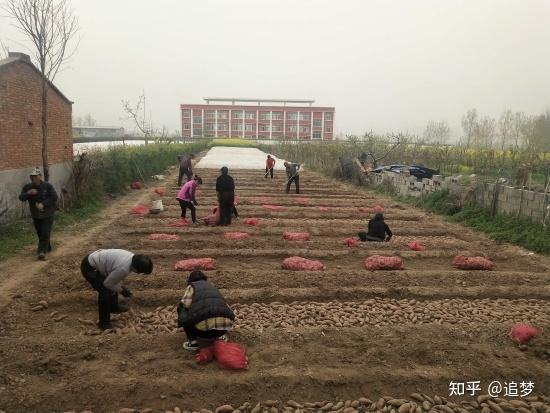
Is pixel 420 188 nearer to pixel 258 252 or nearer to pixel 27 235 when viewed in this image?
pixel 258 252

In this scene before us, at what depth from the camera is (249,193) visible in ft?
53.5

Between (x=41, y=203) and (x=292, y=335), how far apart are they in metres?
A: 4.99

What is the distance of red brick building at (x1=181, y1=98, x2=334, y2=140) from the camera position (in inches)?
3125

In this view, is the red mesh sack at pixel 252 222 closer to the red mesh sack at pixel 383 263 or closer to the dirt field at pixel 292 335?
the dirt field at pixel 292 335

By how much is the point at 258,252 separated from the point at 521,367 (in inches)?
187

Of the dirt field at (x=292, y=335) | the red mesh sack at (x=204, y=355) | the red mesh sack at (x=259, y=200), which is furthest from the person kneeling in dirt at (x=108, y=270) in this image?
the red mesh sack at (x=259, y=200)

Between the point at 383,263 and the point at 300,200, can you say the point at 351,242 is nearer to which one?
the point at 383,263

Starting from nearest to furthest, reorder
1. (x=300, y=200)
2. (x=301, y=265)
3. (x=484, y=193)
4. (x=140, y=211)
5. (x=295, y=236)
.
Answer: (x=301, y=265) → (x=295, y=236) → (x=484, y=193) → (x=140, y=211) → (x=300, y=200)

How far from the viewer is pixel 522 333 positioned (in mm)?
4816

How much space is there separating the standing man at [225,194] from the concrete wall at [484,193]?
6.79 m

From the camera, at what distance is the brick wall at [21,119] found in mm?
9223

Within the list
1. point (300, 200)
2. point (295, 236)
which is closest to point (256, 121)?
point (300, 200)

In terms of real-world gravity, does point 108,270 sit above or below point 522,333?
above

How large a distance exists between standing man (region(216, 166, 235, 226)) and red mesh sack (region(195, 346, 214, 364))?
5788 millimetres
